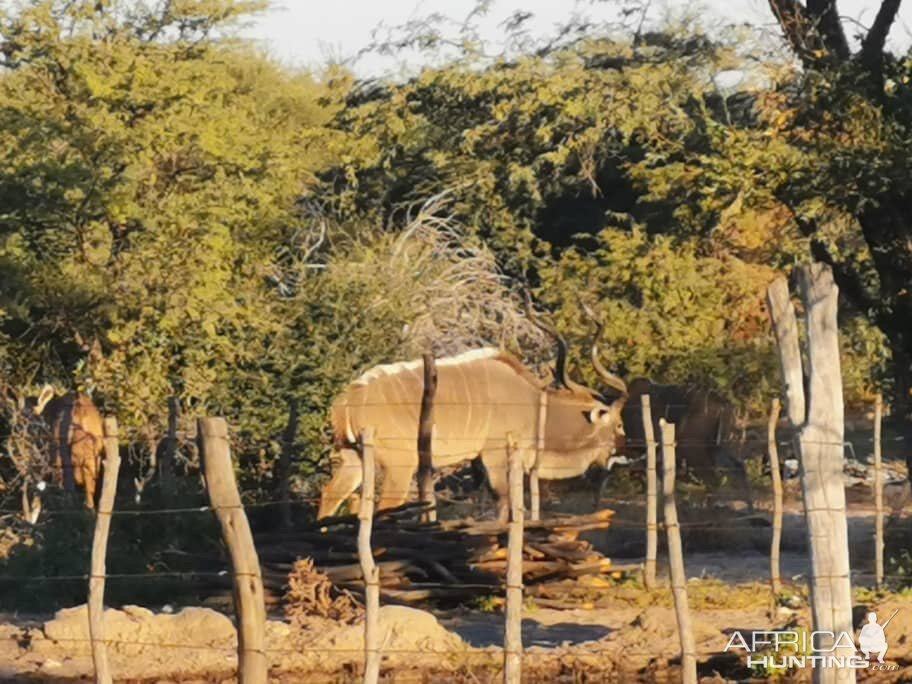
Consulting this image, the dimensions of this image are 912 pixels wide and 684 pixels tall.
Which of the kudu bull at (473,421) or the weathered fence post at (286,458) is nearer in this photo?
the weathered fence post at (286,458)

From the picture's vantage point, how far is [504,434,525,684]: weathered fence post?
9.59 m

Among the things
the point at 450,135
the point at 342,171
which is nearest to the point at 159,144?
the point at 450,135

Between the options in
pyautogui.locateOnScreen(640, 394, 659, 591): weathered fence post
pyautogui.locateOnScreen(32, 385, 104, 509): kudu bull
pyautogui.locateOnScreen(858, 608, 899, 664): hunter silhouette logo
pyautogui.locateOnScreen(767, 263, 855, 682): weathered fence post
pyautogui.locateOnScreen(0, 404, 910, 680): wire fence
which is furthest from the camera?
pyautogui.locateOnScreen(32, 385, 104, 509): kudu bull

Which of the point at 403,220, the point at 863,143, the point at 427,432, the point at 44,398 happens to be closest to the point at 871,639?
the point at 863,143

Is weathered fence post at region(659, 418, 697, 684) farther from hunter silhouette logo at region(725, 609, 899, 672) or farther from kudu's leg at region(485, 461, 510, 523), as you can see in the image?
kudu's leg at region(485, 461, 510, 523)

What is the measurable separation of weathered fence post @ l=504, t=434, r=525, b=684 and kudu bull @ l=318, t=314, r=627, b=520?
18.1 ft

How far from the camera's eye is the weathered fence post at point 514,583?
9586mm

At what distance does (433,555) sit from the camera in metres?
14.0

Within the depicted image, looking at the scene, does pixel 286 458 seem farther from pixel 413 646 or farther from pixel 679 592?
pixel 679 592

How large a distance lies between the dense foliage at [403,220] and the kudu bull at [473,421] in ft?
2.60

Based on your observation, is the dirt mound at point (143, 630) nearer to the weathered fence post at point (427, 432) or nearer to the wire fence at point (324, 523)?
the wire fence at point (324, 523)

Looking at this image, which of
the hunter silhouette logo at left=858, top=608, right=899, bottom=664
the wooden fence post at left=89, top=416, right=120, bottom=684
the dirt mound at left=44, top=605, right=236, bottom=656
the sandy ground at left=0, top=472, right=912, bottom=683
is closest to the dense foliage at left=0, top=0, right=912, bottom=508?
the sandy ground at left=0, top=472, right=912, bottom=683

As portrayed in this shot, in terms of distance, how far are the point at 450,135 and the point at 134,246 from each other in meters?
5.39

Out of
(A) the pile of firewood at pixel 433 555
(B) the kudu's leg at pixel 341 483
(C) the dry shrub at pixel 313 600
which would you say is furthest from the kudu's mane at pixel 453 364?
(C) the dry shrub at pixel 313 600
